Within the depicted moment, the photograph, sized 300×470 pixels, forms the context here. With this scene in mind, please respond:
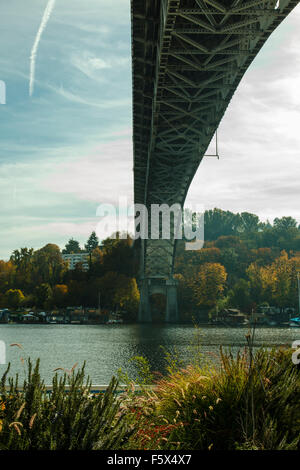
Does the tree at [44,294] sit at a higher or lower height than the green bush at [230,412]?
lower

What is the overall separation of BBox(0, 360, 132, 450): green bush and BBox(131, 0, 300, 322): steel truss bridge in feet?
51.0

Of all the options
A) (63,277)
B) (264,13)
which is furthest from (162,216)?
(63,277)

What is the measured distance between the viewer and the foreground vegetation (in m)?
3.29

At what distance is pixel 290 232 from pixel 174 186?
228ft

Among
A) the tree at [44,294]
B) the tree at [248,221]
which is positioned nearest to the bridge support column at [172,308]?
the tree at [44,294]

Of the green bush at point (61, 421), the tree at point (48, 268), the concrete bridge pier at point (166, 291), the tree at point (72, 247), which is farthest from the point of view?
the tree at point (72, 247)

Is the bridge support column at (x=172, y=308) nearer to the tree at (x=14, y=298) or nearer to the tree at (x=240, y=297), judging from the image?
the tree at (x=240, y=297)

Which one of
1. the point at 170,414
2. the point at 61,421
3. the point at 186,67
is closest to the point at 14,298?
the point at 186,67

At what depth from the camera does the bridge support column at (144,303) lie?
232 feet

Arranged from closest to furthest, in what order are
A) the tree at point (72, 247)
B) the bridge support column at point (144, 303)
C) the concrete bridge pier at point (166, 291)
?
1. the concrete bridge pier at point (166, 291)
2. the bridge support column at point (144, 303)
3. the tree at point (72, 247)

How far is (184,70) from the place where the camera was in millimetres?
24578

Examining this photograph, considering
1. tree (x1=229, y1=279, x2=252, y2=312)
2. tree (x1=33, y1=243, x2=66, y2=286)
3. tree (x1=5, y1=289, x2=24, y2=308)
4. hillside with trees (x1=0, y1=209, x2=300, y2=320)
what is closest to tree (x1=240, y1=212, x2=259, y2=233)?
hillside with trees (x1=0, y1=209, x2=300, y2=320)

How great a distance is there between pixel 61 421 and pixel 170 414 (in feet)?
4.21

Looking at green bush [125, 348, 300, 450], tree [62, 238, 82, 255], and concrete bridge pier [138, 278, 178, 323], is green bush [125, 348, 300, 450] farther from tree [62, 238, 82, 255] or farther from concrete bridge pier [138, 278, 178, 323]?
tree [62, 238, 82, 255]
